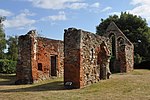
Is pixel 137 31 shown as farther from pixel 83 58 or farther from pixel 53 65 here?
pixel 83 58

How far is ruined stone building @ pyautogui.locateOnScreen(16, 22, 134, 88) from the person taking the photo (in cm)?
1850

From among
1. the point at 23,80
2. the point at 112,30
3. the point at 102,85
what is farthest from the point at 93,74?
the point at 112,30

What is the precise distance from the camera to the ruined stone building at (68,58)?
1850 cm

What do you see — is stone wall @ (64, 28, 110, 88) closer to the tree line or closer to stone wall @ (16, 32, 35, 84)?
stone wall @ (16, 32, 35, 84)

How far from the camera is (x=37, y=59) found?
23688 millimetres

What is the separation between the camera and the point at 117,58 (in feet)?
111

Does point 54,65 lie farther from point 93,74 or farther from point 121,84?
point 121,84

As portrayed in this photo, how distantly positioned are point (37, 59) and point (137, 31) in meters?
27.2

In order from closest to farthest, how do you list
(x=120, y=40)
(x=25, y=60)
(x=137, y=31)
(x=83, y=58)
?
(x=83, y=58)
(x=25, y=60)
(x=120, y=40)
(x=137, y=31)

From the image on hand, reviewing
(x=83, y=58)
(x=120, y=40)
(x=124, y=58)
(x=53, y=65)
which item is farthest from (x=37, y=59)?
(x=120, y=40)

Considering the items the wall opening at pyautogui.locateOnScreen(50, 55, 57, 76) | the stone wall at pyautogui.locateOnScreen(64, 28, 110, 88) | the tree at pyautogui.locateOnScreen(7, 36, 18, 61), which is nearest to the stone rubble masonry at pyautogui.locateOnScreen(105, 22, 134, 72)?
the wall opening at pyautogui.locateOnScreen(50, 55, 57, 76)

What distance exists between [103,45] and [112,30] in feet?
46.1

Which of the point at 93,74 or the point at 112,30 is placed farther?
the point at 112,30

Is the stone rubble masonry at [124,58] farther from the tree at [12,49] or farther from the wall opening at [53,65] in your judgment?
the tree at [12,49]
